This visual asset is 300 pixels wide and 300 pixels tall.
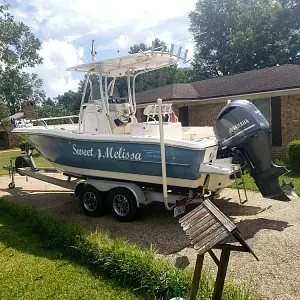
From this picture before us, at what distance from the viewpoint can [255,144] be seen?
6.37 m

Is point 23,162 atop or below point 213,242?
below

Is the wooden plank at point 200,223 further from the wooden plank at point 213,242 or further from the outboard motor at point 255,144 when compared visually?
the outboard motor at point 255,144

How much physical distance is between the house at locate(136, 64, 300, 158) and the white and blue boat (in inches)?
255

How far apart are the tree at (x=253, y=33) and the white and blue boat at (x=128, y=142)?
2414 centimetres

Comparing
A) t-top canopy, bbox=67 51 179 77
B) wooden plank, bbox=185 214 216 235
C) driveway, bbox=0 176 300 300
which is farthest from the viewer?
t-top canopy, bbox=67 51 179 77

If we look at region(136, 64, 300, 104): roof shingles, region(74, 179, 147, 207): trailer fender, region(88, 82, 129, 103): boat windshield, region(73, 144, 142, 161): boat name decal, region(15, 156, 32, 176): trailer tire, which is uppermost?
region(136, 64, 300, 104): roof shingles

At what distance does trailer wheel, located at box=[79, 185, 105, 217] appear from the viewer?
7273 mm

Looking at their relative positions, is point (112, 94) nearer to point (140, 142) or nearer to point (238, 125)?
point (140, 142)

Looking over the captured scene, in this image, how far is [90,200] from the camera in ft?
24.4

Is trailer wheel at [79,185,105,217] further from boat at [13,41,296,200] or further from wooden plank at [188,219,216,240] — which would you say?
wooden plank at [188,219,216,240]

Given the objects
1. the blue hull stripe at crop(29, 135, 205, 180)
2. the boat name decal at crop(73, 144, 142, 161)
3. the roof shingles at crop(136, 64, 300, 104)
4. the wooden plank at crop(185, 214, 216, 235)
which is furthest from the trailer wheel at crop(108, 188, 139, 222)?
the roof shingles at crop(136, 64, 300, 104)

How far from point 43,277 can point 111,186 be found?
2.70 meters

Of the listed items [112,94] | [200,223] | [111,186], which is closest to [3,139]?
[112,94]

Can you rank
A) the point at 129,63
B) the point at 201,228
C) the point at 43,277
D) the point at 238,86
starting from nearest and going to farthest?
1. the point at 201,228
2. the point at 43,277
3. the point at 129,63
4. the point at 238,86
